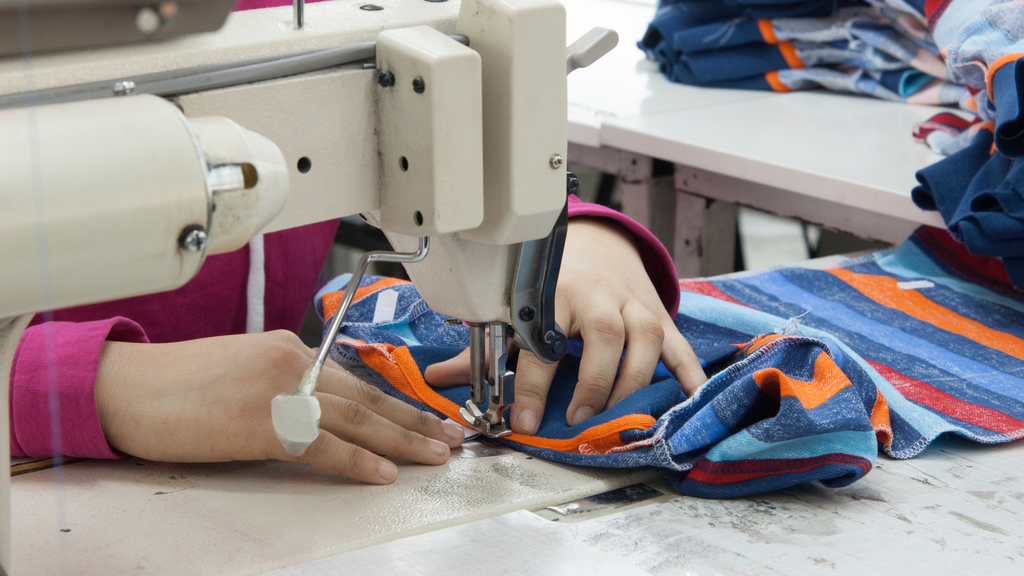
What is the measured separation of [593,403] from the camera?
2.75ft

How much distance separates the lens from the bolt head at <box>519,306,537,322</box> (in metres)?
0.77

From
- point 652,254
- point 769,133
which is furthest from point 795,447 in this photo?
point 769,133

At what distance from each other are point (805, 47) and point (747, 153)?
470 millimetres

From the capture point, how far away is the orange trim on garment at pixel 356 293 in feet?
3.36

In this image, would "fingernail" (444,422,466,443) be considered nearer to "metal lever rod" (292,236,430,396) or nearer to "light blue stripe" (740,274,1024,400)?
"metal lever rod" (292,236,430,396)

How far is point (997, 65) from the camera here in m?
1.13

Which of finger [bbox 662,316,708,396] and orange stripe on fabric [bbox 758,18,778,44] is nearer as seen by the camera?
finger [bbox 662,316,708,396]

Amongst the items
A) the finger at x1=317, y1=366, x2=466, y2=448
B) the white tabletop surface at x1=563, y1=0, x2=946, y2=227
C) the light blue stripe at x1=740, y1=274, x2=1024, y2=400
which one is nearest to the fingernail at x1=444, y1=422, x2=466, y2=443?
the finger at x1=317, y1=366, x2=466, y2=448

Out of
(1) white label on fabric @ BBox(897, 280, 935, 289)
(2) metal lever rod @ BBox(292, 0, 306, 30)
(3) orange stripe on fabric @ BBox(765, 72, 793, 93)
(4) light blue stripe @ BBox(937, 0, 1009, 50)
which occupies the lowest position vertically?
(1) white label on fabric @ BBox(897, 280, 935, 289)

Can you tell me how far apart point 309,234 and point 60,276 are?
2.78 feet

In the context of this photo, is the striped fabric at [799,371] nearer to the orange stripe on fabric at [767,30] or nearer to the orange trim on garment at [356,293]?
the orange trim on garment at [356,293]

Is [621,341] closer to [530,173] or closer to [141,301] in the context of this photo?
[530,173]

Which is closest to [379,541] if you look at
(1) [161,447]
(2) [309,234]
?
(1) [161,447]

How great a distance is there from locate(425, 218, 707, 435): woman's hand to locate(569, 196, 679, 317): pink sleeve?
40mm
